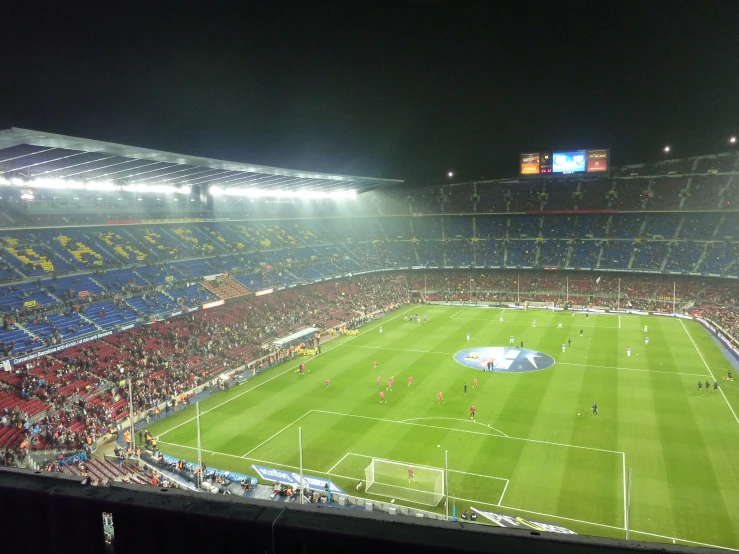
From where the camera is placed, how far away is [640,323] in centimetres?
5888

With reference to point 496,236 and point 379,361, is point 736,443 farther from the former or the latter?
point 496,236

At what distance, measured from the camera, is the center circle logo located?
42125 millimetres

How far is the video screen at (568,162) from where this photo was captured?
6712 centimetres

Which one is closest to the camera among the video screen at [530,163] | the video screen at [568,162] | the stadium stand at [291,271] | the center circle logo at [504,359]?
the stadium stand at [291,271]

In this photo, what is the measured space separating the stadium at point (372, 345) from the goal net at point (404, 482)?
10 cm

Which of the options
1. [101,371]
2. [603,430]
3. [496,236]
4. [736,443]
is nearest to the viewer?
[736,443]

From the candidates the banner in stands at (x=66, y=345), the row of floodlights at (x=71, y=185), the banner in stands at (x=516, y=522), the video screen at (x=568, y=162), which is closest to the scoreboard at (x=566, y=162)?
the video screen at (x=568, y=162)

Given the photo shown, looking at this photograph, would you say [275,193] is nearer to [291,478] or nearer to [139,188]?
[139,188]

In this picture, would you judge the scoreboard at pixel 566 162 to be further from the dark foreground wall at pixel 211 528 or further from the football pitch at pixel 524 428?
the dark foreground wall at pixel 211 528

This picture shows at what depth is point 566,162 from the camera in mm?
67875

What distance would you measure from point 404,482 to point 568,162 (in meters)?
56.8

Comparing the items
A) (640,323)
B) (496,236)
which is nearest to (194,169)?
(640,323)

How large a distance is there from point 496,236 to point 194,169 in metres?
59.3

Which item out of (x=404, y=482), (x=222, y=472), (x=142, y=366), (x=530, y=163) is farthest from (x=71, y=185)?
(x=530, y=163)
